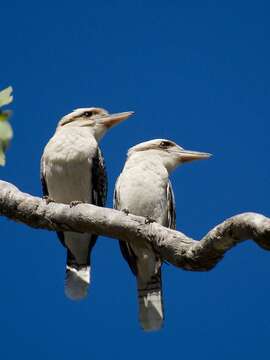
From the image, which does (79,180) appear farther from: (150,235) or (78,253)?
(150,235)

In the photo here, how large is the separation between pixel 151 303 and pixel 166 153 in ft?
7.53

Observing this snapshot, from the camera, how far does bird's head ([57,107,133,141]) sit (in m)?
9.20

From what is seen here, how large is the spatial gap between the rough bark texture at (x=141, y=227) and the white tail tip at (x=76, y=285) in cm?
279

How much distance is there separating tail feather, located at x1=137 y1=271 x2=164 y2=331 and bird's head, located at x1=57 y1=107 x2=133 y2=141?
2.29m

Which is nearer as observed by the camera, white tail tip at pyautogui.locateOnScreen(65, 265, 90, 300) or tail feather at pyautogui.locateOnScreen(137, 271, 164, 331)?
tail feather at pyautogui.locateOnScreen(137, 271, 164, 331)

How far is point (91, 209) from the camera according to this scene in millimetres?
5258

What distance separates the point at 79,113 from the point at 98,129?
0.42 m

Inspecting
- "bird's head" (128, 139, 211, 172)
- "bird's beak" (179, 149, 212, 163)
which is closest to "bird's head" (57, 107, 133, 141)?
"bird's head" (128, 139, 211, 172)

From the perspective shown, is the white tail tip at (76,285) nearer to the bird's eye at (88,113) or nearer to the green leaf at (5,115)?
the bird's eye at (88,113)

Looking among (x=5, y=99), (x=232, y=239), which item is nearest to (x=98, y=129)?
(x=232, y=239)

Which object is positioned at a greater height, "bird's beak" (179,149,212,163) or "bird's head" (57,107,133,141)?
"bird's head" (57,107,133,141)

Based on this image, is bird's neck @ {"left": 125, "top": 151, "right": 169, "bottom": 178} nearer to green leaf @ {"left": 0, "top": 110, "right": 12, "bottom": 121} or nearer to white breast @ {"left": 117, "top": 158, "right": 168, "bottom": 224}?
white breast @ {"left": 117, "top": 158, "right": 168, "bottom": 224}

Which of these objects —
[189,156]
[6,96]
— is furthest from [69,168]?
[6,96]

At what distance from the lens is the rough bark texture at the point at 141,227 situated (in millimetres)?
A: 3686
